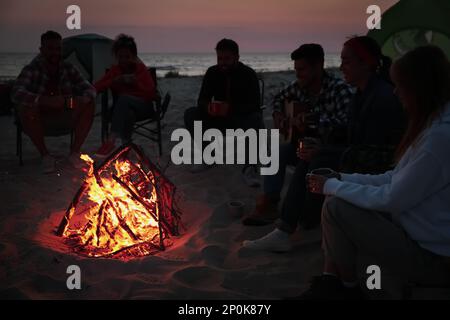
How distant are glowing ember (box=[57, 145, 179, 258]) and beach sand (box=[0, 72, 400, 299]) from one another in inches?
5.7

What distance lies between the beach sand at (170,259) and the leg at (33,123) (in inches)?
26.3

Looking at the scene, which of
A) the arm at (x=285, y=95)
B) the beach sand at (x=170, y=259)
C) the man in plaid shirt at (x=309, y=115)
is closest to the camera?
the beach sand at (x=170, y=259)

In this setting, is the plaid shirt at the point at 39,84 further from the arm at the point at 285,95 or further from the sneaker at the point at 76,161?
the arm at the point at 285,95

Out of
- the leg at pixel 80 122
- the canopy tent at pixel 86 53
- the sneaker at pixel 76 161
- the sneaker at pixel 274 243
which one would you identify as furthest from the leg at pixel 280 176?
the canopy tent at pixel 86 53

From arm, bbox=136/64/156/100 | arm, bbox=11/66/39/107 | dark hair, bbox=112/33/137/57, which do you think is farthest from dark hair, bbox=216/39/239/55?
arm, bbox=11/66/39/107

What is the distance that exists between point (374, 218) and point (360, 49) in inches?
56.5

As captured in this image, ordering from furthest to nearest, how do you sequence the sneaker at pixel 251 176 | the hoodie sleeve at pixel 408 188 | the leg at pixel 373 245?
the sneaker at pixel 251 176 → the leg at pixel 373 245 → the hoodie sleeve at pixel 408 188

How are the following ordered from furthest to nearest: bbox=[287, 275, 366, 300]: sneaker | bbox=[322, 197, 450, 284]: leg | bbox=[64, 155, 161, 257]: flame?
1. bbox=[64, 155, 161, 257]: flame
2. bbox=[287, 275, 366, 300]: sneaker
3. bbox=[322, 197, 450, 284]: leg

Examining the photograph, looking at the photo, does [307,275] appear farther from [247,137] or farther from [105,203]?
[247,137]

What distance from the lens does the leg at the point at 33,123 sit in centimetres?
513

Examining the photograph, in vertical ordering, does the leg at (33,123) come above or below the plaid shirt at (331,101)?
below

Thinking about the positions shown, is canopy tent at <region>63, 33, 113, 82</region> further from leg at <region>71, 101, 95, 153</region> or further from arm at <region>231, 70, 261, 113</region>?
arm at <region>231, 70, 261, 113</region>

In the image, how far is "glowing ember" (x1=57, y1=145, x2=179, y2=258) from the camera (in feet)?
10.5
